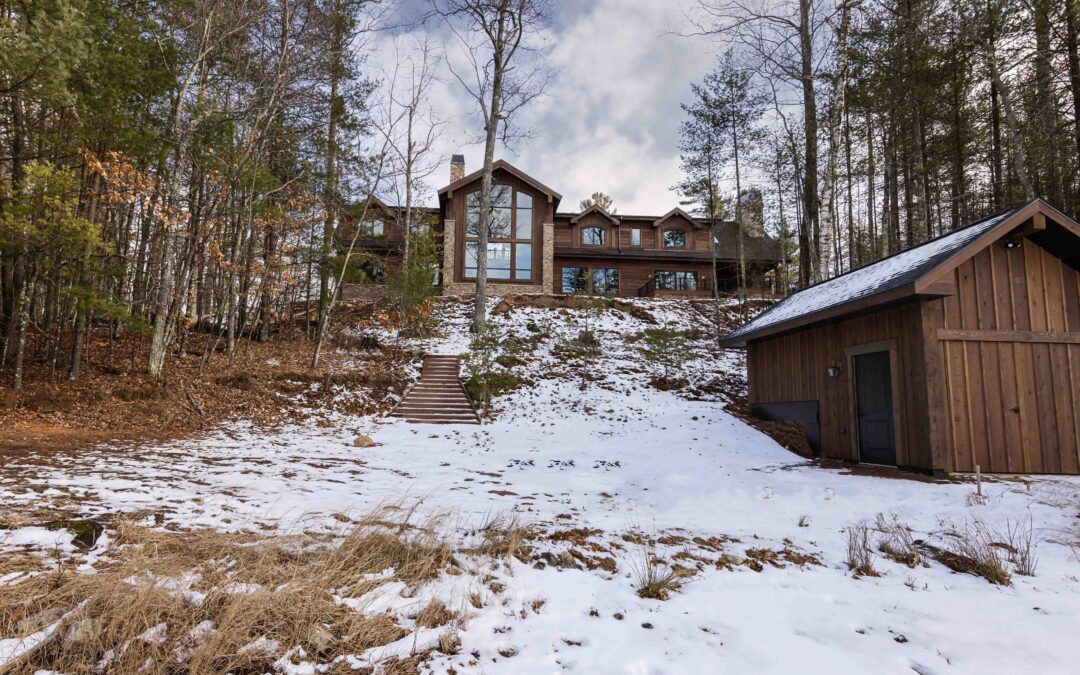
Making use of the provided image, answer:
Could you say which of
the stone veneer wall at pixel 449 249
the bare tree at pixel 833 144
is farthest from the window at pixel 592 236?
the bare tree at pixel 833 144

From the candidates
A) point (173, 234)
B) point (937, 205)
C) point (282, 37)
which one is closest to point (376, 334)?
point (173, 234)

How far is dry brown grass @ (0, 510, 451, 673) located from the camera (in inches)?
99.0

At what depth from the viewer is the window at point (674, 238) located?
30.0m

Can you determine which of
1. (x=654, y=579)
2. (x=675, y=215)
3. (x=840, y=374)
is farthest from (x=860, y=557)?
(x=675, y=215)

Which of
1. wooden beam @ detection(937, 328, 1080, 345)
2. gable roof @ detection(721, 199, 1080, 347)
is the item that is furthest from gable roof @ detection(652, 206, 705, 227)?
wooden beam @ detection(937, 328, 1080, 345)

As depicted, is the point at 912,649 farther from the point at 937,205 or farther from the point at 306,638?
the point at 937,205

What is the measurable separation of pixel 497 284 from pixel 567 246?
539 centimetres

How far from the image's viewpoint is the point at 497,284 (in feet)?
86.6

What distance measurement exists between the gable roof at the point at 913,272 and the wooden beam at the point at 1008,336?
2.42 ft

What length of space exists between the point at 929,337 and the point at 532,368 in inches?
437

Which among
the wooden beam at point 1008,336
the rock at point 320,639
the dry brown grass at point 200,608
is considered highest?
the wooden beam at point 1008,336

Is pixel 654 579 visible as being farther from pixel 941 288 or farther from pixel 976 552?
pixel 941 288

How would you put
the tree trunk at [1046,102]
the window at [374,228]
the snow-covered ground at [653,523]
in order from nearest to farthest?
1. the snow-covered ground at [653,523]
2. the tree trunk at [1046,102]
3. the window at [374,228]

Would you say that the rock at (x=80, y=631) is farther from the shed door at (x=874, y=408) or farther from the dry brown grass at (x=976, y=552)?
the shed door at (x=874, y=408)
